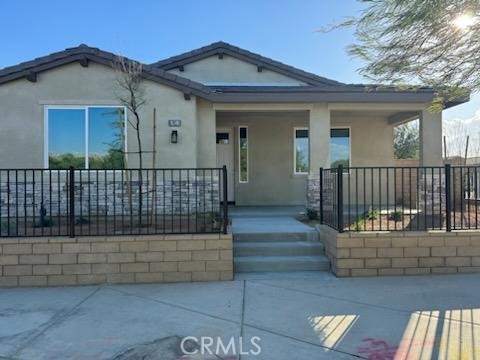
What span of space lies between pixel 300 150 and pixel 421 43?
334 inches

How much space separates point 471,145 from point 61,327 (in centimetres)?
2163

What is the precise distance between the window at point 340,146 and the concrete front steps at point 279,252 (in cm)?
598

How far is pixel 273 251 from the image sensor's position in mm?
7141

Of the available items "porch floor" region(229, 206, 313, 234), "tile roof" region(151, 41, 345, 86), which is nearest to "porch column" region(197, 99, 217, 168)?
"porch floor" region(229, 206, 313, 234)

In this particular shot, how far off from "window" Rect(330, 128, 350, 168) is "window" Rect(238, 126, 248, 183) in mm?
2632

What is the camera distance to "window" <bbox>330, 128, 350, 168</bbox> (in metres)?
13.2

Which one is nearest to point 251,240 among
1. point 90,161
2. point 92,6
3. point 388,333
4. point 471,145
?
point 388,333

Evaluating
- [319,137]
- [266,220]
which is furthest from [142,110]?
[319,137]

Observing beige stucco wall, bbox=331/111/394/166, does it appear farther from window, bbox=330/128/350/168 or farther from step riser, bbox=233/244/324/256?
step riser, bbox=233/244/324/256

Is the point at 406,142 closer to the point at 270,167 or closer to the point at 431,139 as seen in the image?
the point at 270,167

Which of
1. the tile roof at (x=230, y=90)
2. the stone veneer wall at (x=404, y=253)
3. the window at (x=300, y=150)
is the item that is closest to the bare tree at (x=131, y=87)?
the tile roof at (x=230, y=90)

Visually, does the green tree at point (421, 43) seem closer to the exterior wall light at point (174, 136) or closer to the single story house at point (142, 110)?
the single story house at point (142, 110)

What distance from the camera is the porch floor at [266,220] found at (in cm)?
794

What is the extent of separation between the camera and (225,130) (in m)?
13.1
